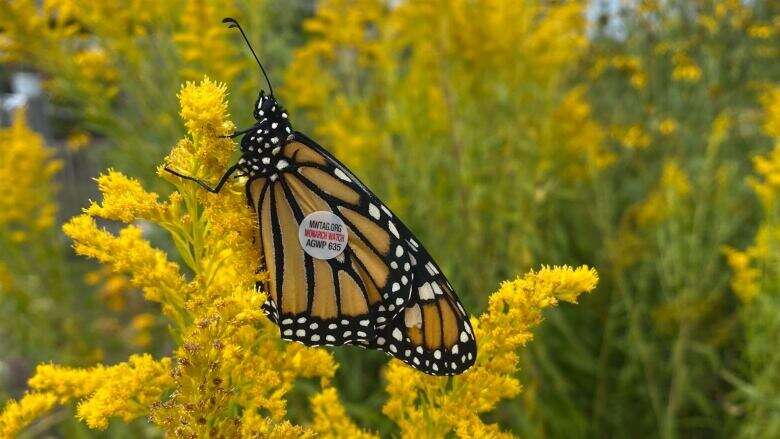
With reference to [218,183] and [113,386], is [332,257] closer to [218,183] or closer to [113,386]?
[218,183]

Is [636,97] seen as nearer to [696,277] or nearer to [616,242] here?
[616,242]

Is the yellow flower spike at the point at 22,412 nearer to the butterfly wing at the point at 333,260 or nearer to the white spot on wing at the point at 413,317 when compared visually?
the butterfly wing at the point at 333,260

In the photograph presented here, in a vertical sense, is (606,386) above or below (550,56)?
below

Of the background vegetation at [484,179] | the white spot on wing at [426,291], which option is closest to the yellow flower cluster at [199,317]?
the white spot on wing at [426,291]

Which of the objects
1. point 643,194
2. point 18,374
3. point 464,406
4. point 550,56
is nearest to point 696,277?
point 550,56

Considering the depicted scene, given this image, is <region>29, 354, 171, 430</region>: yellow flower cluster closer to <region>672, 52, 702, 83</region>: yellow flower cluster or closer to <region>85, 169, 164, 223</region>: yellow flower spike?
<region>85, 169, 164, 223</region>: yellow flower spike
